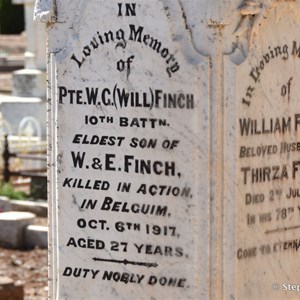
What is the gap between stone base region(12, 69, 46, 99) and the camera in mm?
17812

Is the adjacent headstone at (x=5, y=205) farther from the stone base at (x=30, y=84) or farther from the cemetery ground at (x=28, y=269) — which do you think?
the stone base at (x=30, y=84)

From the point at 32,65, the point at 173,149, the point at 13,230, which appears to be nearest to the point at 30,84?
the point at 32,65

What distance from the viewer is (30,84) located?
1803cm

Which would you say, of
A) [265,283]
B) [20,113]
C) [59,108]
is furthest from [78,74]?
[20,113]

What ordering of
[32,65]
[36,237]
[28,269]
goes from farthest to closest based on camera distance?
[32,65], [36,237], [28,269]

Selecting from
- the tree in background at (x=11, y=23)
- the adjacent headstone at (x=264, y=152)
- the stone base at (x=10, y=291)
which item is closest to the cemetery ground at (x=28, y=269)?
the stone base at (x=10, y=291)

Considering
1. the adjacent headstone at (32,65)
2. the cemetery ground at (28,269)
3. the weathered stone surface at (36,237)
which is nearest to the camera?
the cemetery ground at (28,269)

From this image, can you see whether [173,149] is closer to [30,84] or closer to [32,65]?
[30,84]

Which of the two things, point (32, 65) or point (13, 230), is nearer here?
point (13, 230)

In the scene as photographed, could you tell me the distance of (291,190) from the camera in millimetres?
4934

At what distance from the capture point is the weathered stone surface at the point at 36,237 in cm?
974

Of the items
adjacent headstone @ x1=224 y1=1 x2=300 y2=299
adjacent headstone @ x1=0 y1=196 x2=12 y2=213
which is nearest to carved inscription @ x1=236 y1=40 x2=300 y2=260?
adjacent headstone @ x1=224 y1=1 x2=300 y2=299

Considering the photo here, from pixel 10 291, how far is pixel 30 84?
10754mm

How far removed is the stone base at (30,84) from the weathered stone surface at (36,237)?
8.00 meters
